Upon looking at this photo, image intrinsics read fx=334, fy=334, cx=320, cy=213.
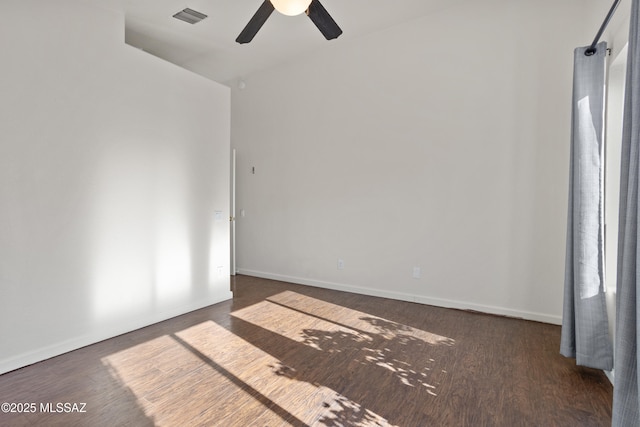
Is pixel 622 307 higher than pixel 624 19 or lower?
lower

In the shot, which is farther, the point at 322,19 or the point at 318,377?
the point at 322,19

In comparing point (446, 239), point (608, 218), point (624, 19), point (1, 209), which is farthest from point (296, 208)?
point (624, 19)

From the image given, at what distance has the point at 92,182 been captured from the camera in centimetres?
298

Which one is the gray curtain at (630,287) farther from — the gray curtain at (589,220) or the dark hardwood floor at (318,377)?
the gray curtain at (589,220)

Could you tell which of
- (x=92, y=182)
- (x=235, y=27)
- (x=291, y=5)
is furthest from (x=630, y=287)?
(x=235, y=27)

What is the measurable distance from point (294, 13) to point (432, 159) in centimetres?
240

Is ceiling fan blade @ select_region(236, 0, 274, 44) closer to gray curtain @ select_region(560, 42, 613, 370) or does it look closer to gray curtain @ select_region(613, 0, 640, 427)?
gray curtain @ select_region(613, 0, 640, 427)

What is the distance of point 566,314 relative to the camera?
2557mm

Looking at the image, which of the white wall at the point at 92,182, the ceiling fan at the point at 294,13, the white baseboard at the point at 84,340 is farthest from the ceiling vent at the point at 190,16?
the white baseboard at the point at 84,340

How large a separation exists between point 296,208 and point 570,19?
387 centimetres

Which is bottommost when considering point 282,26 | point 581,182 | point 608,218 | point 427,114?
point 608,218

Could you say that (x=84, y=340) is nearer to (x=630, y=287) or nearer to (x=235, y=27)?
(x=235, y=27)

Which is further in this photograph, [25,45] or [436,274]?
[436,274]

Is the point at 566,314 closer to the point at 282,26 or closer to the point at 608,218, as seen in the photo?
the point at 608,218
